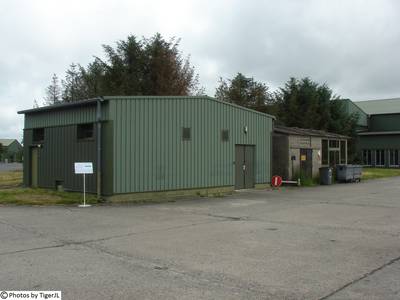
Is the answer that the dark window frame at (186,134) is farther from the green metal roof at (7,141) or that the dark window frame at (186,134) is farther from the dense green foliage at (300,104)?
the green metal roof at (7,141)

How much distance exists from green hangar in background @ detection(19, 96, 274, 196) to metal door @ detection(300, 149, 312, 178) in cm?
426

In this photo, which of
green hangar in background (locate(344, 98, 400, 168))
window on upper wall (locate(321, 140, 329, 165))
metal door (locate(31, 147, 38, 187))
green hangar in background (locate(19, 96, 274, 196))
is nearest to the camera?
green hangar in background (locate(19, 96, 274, 196))

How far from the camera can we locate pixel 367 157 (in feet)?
201

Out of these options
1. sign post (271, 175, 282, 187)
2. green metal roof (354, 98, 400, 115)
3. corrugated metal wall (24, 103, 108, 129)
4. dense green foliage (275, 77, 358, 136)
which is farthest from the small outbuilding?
green metal roof (354, 98, 400, 115)

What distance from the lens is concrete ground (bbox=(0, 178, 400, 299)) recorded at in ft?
20.8

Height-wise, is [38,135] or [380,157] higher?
[38,135]

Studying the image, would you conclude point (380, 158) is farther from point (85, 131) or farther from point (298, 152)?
point (85, 131)

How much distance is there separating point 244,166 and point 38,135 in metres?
9.92

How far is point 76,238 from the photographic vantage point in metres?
10.1

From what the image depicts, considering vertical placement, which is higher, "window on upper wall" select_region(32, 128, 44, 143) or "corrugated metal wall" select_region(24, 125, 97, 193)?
"window on upper wall" select_region(32, 128, 44, 143)

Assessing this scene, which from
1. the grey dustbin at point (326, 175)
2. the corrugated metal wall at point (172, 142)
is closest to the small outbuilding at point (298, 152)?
the grey dustbin at point (326, 175)

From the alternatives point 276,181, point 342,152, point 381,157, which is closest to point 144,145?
point 276,181

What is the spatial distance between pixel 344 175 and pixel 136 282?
2481 centimetres

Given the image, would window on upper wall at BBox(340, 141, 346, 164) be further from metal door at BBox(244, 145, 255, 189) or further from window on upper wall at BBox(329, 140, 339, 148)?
metal door at BBox(244, 145, 255, 189)
